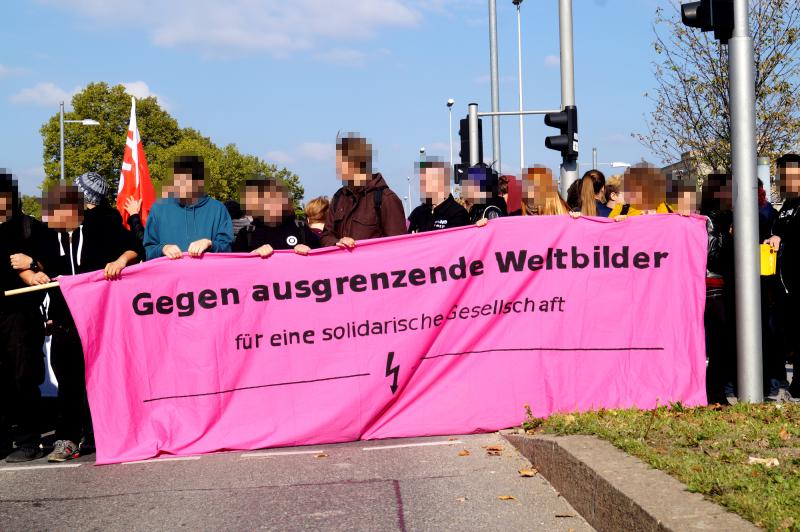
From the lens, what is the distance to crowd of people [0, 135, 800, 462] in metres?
7.83

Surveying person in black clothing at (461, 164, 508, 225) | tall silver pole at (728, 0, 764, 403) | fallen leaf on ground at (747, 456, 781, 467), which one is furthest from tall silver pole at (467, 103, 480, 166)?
fallen leaf on ground at (747, 456, 781, 467)

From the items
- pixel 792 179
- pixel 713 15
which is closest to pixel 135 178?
pixel 792 179

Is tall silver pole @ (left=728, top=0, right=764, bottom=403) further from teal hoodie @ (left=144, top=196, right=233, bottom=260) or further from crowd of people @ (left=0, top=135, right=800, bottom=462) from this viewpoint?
teal hoodie @ (left=144, top=196, right=233, bottom=260)

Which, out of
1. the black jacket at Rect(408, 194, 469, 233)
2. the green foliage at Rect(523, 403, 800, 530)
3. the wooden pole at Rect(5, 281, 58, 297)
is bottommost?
the green foliage at Rect(523, 403, 800, 530)

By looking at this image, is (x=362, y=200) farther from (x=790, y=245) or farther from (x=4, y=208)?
(x=790, y=245)

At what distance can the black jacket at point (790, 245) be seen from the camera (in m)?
8.62

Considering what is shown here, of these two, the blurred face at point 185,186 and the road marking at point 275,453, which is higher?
the blurred face at point 185,186

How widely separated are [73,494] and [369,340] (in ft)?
7.81

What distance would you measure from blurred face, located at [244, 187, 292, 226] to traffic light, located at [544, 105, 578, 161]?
6857 mm

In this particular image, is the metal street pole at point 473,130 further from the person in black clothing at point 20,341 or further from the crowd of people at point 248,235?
the person in black clothing at point 20,341

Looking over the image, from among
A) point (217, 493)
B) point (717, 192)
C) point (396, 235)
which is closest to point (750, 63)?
point (717, 192)

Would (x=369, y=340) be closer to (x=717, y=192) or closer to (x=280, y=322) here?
(x=280, y=322)

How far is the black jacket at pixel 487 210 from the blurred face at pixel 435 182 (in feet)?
1.45

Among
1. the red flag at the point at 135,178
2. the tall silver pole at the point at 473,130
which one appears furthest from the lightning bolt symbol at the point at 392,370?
the tall silver pole at the point at 473,130
